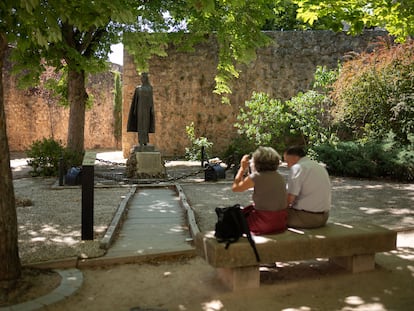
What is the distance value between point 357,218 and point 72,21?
187 inches

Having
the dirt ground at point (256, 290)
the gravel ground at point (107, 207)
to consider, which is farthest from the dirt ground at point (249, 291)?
the gravel ground at point (107, 207)

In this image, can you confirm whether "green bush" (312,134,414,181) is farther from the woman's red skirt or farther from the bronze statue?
the woman's red skirt

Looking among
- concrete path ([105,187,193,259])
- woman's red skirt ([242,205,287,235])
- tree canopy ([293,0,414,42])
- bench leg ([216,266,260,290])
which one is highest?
tree canopy ([293,0,414,42])

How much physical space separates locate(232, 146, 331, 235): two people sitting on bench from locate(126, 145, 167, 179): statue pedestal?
270 inches

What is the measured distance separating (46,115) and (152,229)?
63.8 ft

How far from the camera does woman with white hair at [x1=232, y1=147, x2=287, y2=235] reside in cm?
365

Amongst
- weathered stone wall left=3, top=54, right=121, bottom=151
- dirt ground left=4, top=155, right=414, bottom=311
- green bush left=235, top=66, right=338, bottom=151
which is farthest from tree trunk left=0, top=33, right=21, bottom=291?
weathered stone wall left=3, top=54, right=121, bottom=151

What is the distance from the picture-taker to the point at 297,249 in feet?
11.6

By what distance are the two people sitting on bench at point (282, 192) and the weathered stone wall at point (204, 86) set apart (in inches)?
522

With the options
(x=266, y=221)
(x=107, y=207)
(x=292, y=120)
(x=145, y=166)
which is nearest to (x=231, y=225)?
(x=266, y=221)

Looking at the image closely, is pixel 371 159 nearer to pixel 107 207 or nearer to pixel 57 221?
pixel 107 207

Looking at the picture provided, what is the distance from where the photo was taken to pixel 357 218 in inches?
243

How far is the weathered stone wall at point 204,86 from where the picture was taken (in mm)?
16984

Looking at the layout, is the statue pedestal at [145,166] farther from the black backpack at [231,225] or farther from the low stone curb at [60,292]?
the black backpack at [231,225]
